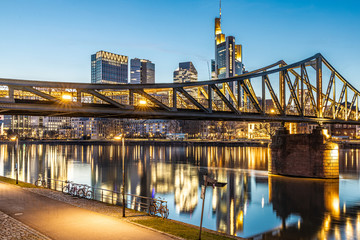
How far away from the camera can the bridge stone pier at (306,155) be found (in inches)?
2045

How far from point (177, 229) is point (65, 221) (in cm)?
625

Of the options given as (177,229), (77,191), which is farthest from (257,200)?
(177,229)

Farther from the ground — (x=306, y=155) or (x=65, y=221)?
(x=306, y=155)

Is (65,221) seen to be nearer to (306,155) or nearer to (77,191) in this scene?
(77,191)

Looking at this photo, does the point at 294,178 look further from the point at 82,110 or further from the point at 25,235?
the point at 25,235

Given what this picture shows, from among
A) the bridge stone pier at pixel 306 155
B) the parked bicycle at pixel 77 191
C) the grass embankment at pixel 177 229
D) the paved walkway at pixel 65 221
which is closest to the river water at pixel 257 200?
the bridge stone pier at pixel 306 155

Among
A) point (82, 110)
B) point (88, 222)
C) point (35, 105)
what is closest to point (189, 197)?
point (82, 110)

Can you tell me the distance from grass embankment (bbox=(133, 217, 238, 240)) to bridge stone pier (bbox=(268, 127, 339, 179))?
123ft

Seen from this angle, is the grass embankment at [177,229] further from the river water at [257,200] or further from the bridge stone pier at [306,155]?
the bridge stone pier at [306,155]

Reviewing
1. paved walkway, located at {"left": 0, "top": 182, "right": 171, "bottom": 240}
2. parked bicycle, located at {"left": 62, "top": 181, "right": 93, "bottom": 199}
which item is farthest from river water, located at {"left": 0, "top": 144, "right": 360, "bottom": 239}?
paved walkway, located at {"left": 0, "top": 182, "right": 171, "bottom": 240}

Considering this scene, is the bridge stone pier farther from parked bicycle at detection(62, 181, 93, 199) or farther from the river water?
parked bicycle at detection(62, 181, 93, 199)

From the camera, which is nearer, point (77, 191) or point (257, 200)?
point (77, 191)

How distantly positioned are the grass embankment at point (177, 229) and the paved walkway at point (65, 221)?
108 centimetres

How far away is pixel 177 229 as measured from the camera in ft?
63.2
